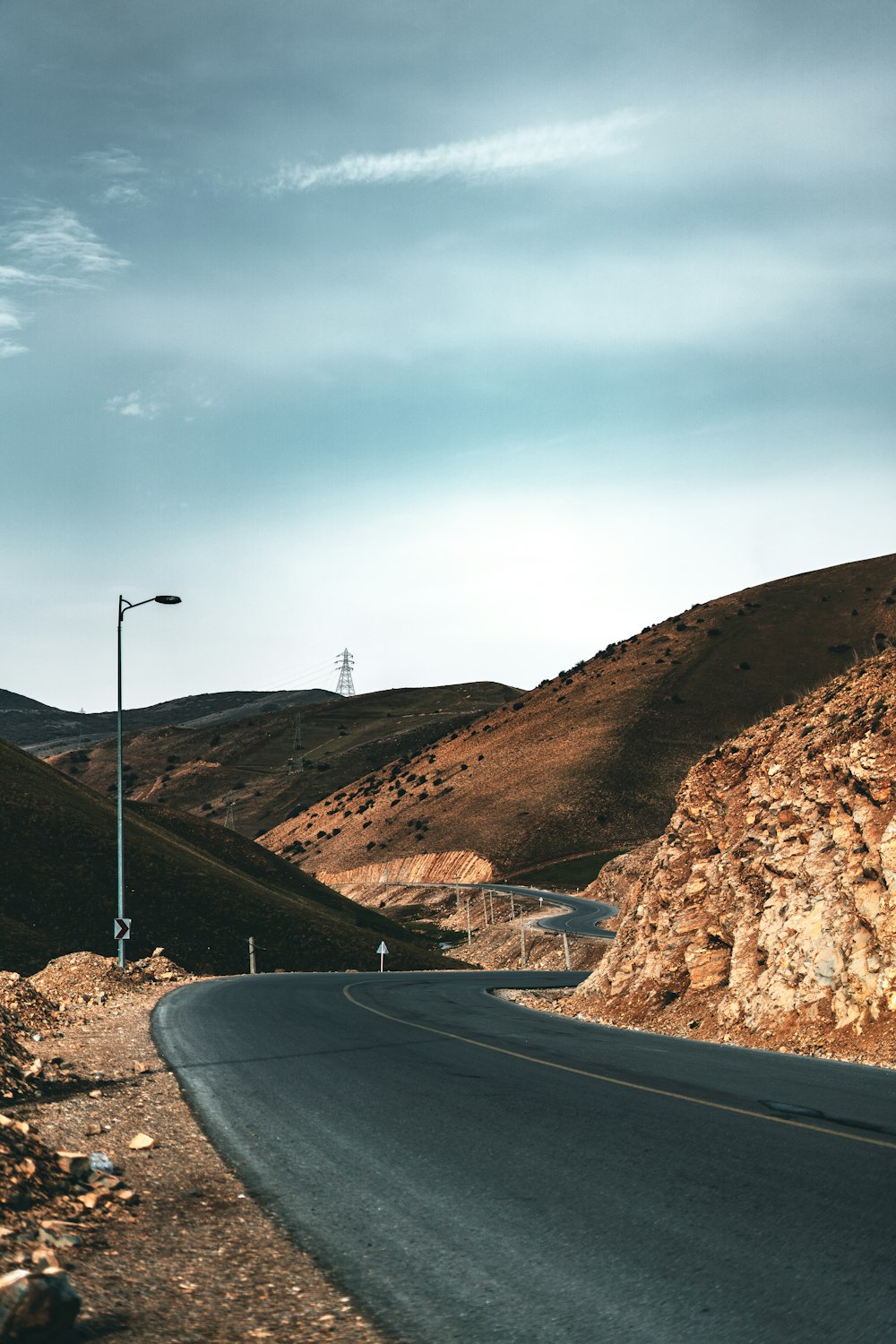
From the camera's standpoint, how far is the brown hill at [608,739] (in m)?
104

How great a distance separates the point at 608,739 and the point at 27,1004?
95102 millimetres

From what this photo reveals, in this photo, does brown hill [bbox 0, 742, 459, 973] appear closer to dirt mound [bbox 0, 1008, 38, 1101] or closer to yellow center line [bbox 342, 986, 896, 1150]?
yellow center line [bbox 342, 986, 896, 1150]

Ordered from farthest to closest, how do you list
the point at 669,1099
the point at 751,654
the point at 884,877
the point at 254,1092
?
the point at 751,654 < the point at 884,877 < the point at 254,1092 < the point at 669,1099

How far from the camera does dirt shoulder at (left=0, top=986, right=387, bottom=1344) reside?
483 centimetres

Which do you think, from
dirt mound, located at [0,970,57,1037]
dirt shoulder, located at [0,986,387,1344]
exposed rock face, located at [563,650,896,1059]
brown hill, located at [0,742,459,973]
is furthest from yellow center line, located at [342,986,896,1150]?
brown hill, located at [0,742,459,973]

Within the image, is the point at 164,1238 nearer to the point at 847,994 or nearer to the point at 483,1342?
the point at 483,1342

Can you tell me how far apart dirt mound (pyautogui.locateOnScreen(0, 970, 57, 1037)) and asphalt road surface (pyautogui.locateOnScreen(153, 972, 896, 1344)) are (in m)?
5.28

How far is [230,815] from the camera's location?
481ft

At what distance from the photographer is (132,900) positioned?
46.5 meters

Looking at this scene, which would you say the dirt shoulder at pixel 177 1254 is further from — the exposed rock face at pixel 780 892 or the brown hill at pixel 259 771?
the brown hill at pixel 259 771

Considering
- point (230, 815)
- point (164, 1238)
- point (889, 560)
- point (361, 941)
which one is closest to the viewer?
point (164, 1238)

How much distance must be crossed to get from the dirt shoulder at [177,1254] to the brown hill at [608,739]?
91.9 m

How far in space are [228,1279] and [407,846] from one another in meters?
105

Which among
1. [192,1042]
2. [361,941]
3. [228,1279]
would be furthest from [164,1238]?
[361,941]
